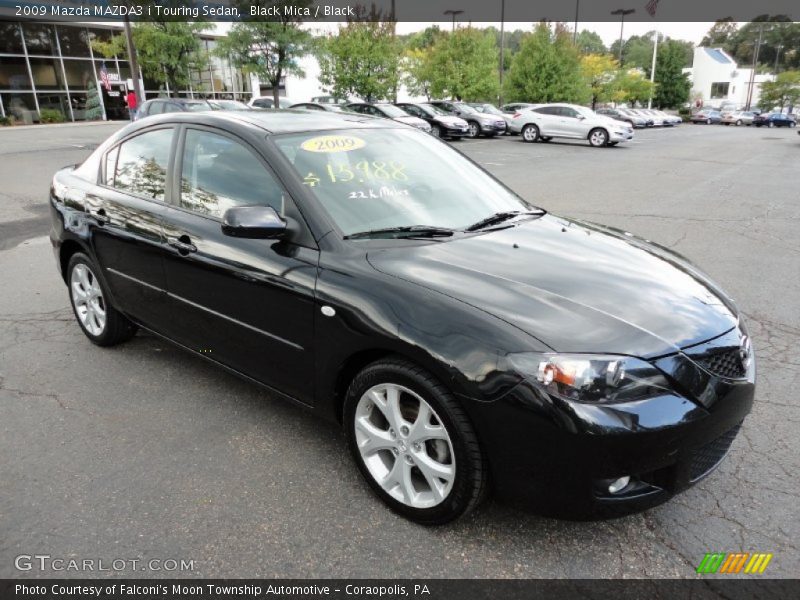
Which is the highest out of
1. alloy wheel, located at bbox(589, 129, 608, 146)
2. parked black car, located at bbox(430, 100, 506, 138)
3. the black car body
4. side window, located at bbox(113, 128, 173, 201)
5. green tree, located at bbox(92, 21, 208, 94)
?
green tree, located at bbox(92, 21, 208, 94)

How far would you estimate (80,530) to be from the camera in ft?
8.38

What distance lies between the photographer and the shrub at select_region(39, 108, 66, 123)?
35.8 metres

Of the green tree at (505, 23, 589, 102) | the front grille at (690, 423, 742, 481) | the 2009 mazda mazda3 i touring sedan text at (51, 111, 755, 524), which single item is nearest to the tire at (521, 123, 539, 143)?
the green tree at (505, 23, 589, 102)

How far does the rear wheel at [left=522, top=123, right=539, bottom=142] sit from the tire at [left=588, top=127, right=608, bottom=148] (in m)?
2.36

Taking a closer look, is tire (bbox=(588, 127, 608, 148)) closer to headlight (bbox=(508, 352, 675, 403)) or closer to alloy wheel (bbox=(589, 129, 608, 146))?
alloy wheel (bbox=(589, 129, 608, 146))

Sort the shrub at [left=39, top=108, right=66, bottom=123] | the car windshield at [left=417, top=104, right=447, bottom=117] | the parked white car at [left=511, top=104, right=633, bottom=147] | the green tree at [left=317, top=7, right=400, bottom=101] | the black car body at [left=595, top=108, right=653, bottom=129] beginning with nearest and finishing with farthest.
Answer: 1. the parked white car at [left=511, top=104, right=633, bottom=147]
2. the car windshield at [left=417, top=104, right=447, bottom=117]
3. the green tree at [left=317, top=7, right=400, bottom=101]
4. the shrub at [left=39, top=108, right=66, bottom=123]
5. the black car body at [left=595, top=108, right=653, bottom=129]

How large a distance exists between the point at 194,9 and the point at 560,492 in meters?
29.6

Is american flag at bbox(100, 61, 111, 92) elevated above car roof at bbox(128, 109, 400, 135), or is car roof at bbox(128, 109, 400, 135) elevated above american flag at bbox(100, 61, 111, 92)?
american flag at bbox(100, 61, 111, 92)

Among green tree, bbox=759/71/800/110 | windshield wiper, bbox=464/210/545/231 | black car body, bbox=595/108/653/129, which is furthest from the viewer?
green tree, bbox=759/71/800/110

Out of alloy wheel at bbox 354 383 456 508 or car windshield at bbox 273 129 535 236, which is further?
car windshield at bbox 273 129 535 236

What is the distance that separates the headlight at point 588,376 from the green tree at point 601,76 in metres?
54.5

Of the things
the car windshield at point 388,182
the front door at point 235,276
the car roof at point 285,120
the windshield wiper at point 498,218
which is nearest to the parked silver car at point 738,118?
the windshield wiper at point 498,218

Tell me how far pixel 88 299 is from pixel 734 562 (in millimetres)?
4221

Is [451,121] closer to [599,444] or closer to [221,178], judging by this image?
[221,178]
